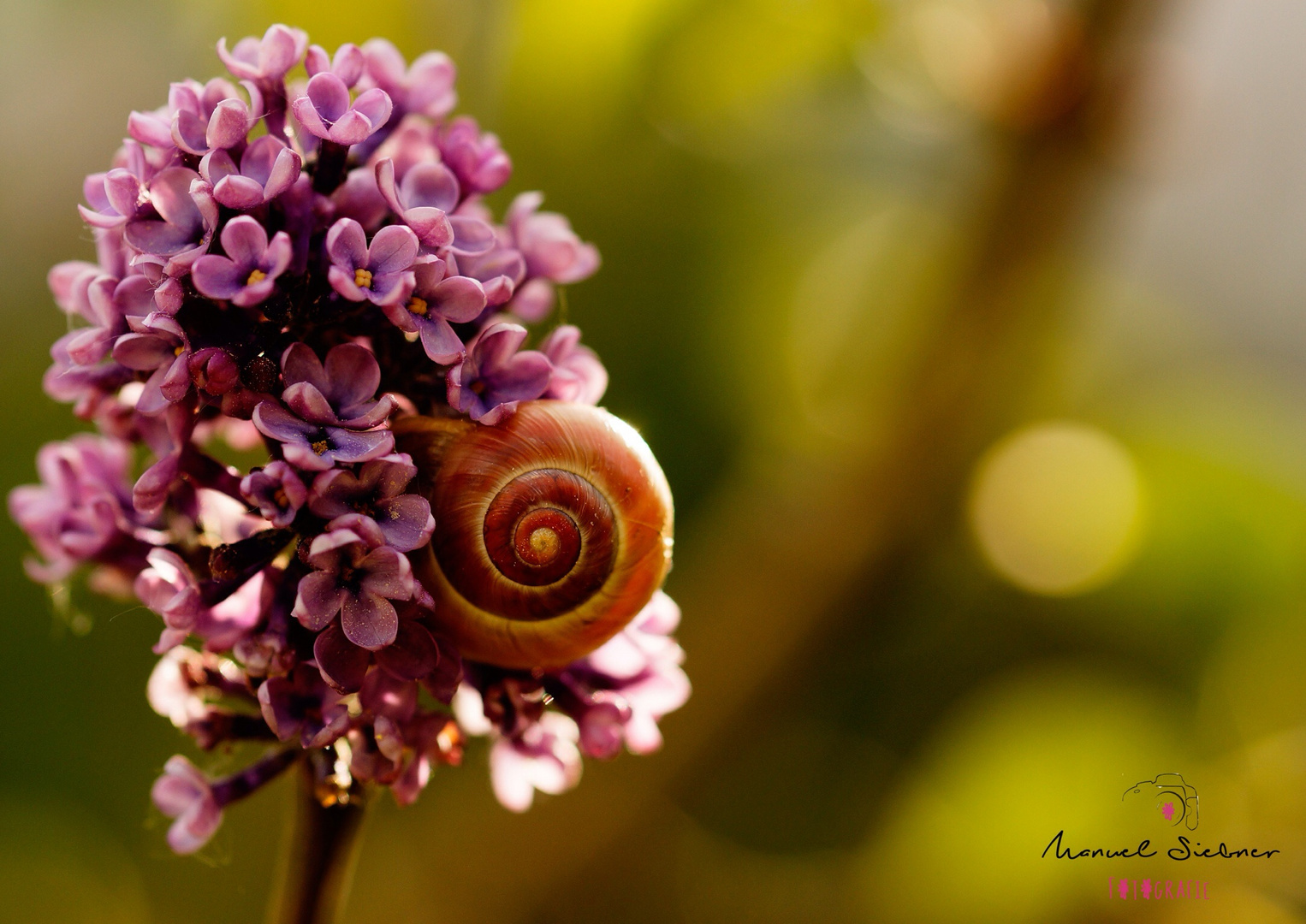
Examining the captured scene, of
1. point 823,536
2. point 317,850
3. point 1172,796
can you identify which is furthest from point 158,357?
point 1172,796

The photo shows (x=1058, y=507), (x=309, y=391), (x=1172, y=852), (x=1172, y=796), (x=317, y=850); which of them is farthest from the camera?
(x=1058, y=507)

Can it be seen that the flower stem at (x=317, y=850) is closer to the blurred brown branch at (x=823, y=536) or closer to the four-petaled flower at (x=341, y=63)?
the four-petaled flower at (x=341, y=63)

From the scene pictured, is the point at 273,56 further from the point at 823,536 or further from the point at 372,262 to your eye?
the point at 823,536

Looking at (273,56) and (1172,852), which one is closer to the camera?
(273,56)

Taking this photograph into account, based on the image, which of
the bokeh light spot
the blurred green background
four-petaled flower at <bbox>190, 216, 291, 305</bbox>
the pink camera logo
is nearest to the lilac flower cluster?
four-petaled flower at <bbox>190, 216, 291, 305</bbox>

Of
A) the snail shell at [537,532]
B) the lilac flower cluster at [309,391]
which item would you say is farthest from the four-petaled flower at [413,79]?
the snail shell at [537,532]

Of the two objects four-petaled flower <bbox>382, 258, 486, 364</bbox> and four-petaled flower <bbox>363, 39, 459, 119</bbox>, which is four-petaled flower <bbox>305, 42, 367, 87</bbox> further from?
four-petaled flower <bbox>382, 258, 486, 364</bbox>

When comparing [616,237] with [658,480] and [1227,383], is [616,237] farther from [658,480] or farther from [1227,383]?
[658,480]
